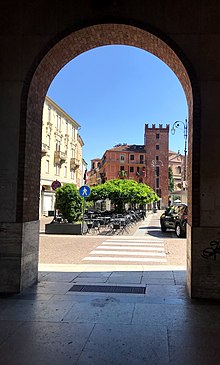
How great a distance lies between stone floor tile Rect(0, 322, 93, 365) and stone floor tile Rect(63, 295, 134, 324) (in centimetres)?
24

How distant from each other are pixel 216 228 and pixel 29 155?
357 cm

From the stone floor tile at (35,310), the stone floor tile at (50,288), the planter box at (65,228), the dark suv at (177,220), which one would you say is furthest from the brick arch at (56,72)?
the dark suv at (177,220)

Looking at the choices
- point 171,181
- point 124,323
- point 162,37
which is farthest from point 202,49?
point 171,181

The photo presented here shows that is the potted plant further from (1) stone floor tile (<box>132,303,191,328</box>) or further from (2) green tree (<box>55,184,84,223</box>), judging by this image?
(1) stone floor tile (<box>132,303,191,328</box>)

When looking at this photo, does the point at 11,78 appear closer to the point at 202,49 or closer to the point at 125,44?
the point at 125,44

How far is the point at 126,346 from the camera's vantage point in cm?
350

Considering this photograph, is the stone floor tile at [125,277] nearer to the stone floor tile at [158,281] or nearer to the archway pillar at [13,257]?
the stone floor tile at [158,281]

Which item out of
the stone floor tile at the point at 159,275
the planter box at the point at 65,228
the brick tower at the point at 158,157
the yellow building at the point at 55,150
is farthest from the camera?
the brick tower at the point at 158,157

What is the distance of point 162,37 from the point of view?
18.3 ft

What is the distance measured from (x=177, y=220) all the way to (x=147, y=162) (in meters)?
68.1

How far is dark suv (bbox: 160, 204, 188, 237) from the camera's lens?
15.0 meters

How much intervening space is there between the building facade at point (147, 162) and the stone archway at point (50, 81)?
7383 centimetres

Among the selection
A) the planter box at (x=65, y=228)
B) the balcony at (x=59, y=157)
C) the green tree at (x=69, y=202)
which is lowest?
the planter box at (x=65, y=228)

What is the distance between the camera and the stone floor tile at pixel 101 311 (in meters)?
4.26
